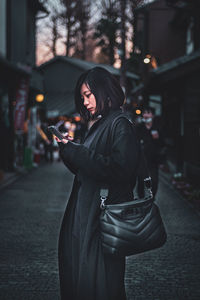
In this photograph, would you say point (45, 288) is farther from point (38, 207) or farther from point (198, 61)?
point (198, 61)

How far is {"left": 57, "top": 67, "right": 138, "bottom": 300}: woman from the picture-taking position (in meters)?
2.54

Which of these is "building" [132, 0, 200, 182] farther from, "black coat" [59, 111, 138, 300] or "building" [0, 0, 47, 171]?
"black coat" [59, 111, 138, 300]

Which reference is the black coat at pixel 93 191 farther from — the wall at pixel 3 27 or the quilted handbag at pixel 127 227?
the wall at pixel 3 27

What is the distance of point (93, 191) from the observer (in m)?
2.65

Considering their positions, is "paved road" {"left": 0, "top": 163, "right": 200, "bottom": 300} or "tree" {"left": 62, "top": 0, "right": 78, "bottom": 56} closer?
"paved road" {"left": 0, "top": 163, "right": 200, "bottom": 300}

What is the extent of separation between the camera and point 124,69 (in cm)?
2012

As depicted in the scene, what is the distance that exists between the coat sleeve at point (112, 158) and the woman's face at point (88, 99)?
0.81 feet

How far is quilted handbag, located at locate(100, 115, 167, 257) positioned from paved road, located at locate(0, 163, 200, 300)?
180cm

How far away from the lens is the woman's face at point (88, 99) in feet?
8.99

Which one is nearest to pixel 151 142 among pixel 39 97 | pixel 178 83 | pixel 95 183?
pixel 95 183

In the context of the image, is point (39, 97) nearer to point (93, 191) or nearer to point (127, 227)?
point (93, 191)

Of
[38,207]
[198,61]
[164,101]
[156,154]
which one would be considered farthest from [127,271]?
[164,101]

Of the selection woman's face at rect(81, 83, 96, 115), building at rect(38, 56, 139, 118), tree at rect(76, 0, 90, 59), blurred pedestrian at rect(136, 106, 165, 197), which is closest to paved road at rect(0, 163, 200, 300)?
blurred pedestrian at rect(136, 106, 165, 197)

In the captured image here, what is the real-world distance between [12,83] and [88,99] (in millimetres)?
12995
